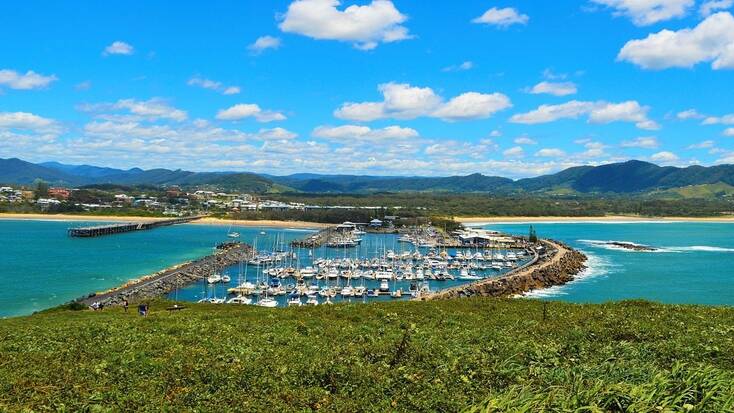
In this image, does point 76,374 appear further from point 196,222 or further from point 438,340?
point 196,222

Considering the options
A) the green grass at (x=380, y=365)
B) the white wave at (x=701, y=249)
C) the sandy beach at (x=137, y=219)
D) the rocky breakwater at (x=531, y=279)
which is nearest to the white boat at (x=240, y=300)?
the rocky breakwater at (x=531, y=279)

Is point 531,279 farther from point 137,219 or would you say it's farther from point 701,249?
point 137,219

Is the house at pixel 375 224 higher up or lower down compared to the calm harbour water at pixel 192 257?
higher up

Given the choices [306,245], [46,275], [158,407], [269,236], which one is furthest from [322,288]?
[269,236]

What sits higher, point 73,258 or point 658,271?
point 73,258

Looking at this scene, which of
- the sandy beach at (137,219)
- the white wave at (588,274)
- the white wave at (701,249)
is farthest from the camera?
the sandy beach at (137,219)

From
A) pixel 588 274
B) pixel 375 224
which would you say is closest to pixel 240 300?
pixel 588 274

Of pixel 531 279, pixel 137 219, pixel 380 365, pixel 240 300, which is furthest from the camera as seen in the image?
pixel 137 219

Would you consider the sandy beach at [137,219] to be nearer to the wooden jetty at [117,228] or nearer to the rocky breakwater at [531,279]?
the wooden jetty at [117,228]
